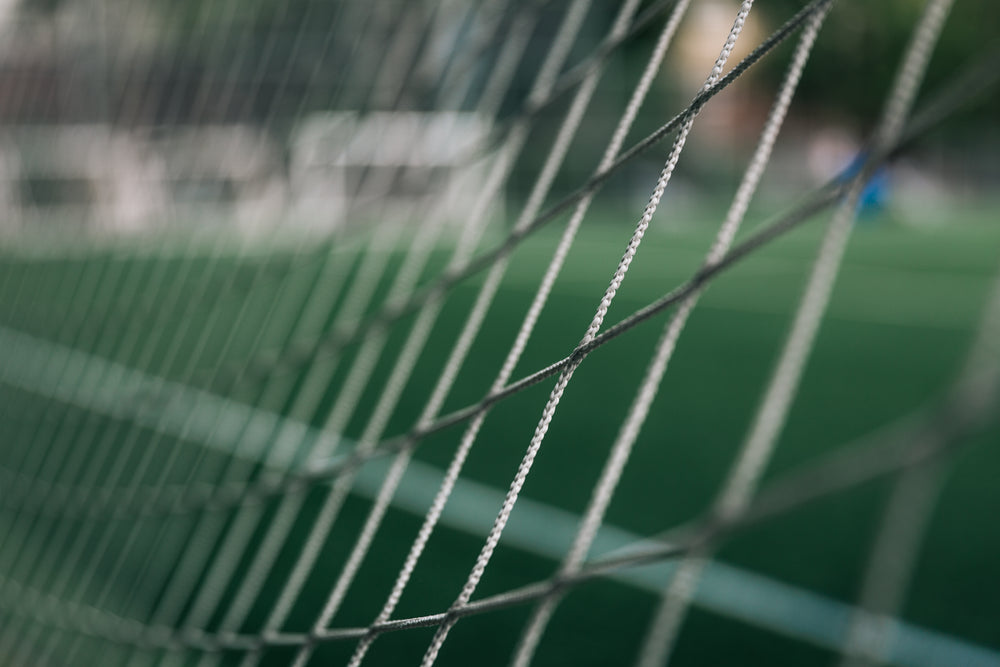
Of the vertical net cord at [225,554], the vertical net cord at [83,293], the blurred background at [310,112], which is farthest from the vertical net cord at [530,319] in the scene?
the blurred background at [310,112]

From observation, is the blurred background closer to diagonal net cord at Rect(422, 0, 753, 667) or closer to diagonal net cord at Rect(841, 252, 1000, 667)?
diagonal net cord at Rect(841, 252, 1000, 667)

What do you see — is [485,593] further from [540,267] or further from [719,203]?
[719,203]

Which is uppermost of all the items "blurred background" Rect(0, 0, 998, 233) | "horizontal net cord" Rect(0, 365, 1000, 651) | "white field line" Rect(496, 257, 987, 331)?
"blurred background" Rect(0, 0, 998, 233)

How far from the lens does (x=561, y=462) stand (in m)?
1.94

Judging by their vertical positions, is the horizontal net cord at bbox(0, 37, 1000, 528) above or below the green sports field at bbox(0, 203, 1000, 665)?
below

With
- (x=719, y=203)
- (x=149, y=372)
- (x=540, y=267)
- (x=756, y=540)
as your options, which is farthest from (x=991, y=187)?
(x=756, y=540)

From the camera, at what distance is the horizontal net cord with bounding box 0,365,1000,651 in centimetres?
48

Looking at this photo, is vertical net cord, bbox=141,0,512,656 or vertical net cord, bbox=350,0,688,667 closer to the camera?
vertical net cord, bbox=350,0,688,667

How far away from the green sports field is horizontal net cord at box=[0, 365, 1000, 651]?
4cm

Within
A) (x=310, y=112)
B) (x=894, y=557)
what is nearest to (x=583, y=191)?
(x=894, y=557)

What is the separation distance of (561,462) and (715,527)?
1.38 m

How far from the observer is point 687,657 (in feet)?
3.75

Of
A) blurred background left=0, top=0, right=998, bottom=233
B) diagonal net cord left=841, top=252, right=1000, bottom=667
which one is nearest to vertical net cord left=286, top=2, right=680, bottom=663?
diagonal net cord left=841, top=252, right=1000, bottom=667

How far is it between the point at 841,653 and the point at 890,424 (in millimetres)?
1034
